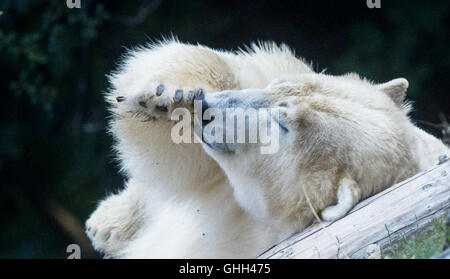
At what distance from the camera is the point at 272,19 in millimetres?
6215

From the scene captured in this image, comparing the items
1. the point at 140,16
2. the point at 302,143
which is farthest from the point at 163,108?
the point at 140,16

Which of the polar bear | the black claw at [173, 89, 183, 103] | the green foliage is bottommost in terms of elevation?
the green foliage

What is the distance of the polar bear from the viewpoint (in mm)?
2330

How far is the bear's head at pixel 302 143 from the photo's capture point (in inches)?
91.1

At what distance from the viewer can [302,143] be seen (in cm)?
234

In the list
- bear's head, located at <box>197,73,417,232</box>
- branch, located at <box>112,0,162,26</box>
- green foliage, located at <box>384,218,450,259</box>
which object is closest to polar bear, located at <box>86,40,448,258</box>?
bear's head, located at <box>197,73,417,232</box>

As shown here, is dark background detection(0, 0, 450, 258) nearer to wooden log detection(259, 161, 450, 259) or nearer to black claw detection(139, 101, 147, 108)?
black claw detection(139, 101, 147, 108)

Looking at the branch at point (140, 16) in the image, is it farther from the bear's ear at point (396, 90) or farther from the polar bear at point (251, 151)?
the bear's ear at point (396, 90)

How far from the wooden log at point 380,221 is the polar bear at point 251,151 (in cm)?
6

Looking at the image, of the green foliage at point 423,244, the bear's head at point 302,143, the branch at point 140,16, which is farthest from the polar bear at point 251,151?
the branch at point 140,16

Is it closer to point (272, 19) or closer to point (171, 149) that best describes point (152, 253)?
point (171, 149)

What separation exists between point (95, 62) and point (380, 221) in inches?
167

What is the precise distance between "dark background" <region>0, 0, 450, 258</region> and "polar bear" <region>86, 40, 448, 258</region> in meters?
2.72

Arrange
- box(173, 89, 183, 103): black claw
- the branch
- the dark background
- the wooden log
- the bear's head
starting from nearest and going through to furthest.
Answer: the wooden log → the bear's head → box(173, 89, 183, 103): black claw → the dark background → the branch
